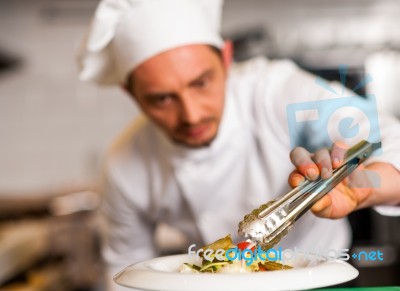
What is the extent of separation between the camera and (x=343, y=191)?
386 millimetres

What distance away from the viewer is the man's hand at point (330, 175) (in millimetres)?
350

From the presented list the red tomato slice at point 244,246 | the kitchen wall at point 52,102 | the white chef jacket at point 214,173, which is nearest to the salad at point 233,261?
the red tomato slice at point 244,246

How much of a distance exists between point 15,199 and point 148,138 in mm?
1158

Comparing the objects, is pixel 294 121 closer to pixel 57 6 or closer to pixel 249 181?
pixel 249 181

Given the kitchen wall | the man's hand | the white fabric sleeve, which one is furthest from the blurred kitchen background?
the man's hand

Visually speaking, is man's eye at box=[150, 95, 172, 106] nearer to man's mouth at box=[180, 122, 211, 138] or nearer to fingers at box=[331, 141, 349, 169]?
man's mouth at box=[180, 122, 211, 138]

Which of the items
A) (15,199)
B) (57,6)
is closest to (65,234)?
(15,199)

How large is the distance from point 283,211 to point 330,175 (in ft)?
0.12

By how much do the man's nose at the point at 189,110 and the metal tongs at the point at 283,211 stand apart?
23 centimetres

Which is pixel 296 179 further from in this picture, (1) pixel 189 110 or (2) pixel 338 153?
(1) pixel 189 110

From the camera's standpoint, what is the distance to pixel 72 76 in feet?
6.66

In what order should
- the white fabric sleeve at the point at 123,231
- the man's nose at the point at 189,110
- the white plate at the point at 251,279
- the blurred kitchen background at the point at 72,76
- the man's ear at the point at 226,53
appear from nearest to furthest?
the white plate at the point at 251,279
the man's nose at the point at 189,110
the man's ear at the point at 226,53
the white fabric sleeve at the point at 123,231
the blurred kitchen background at the point at 72,76

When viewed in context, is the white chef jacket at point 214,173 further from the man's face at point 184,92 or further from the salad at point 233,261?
the salad at point 233,261

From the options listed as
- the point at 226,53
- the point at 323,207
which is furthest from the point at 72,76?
the point at 323,207
